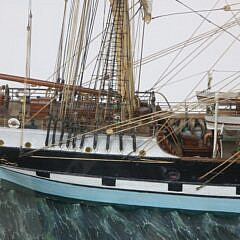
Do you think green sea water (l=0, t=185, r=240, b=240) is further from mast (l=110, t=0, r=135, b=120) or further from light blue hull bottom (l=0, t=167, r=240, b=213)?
mast (l=110, t=0, r=135, b=120)

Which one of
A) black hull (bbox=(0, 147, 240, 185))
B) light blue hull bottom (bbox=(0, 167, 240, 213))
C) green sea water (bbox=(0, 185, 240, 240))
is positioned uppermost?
black hull (bbox=(0, 147, 240, 185))

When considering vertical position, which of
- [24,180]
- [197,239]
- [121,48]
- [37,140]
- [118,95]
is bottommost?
[197,239]

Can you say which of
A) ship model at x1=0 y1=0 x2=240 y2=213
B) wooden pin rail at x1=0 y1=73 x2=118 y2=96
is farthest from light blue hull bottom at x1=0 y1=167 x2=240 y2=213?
wooden pin rail at x1=0 y1=73 x2=118 y2=96

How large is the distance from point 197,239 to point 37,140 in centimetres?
172

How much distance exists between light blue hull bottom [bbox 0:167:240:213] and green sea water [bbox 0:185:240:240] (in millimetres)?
59

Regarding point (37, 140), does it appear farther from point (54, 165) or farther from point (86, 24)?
point (86, 24)

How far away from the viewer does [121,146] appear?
433 cm

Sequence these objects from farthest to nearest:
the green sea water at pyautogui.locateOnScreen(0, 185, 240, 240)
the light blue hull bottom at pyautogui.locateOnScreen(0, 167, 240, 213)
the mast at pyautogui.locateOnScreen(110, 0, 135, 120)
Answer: the mast at pyautogui.locateOnScreen(110, 0, 135, 120) < the light blue hull bottom at pyautogui.locateOnScreen(0, 167, 240, 213) < the green sea water at pyautogui.locateOnScreen(0, 185, 240, 240)

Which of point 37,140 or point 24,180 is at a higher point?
point 37,140

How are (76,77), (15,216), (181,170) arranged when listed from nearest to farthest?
1. (15,216)
2. (181,170)
3. (76,77)

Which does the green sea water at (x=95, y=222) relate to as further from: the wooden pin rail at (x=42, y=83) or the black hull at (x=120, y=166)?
the wooden pin rail at (x=42, y=83)

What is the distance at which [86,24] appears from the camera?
4.98 metres

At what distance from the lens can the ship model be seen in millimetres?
4254

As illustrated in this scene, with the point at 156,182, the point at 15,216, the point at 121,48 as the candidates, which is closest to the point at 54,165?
the point at 15,216
